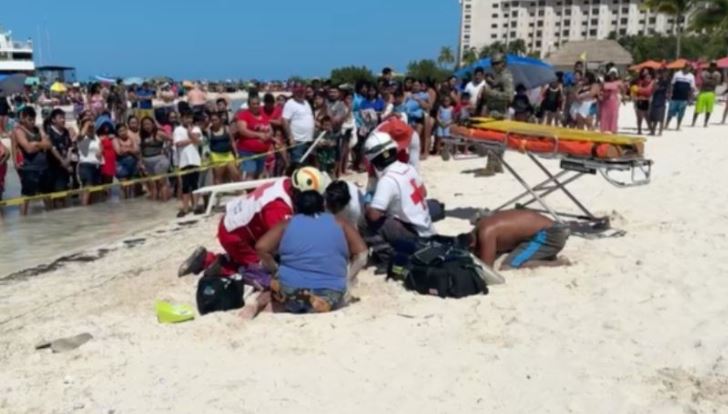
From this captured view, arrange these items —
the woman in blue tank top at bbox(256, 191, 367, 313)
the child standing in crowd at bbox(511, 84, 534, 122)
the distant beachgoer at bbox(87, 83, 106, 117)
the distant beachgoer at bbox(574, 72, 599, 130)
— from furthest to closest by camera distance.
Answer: the distant beachgoer at bbox(87, 83, 106, 117)
the distant beachgoer at bbox(574, 72, 599, 130)
the child standing in crowd at bbox(511, 84, 534, 122)
the woman in blue tank top at bbox(256, 191, 367, 313)

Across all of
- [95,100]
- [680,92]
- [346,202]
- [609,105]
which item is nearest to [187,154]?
[346,202]

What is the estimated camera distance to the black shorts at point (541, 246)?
5.82 metres

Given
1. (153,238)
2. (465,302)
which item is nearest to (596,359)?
(465,302)

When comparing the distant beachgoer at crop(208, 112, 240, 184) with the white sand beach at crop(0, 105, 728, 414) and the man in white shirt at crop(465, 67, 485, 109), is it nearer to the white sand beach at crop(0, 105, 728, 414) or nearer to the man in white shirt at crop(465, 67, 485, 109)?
the white sand beach at crop(0, 105, 728, 414)

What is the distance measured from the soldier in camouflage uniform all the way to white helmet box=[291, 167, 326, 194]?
617 centimetres

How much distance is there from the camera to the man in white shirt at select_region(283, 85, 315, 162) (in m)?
10.0

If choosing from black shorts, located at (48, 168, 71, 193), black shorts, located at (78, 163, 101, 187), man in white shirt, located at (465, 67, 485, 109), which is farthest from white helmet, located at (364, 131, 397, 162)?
man in white shirt, located at (465, 67, 485, 109)

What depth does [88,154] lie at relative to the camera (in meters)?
9.82

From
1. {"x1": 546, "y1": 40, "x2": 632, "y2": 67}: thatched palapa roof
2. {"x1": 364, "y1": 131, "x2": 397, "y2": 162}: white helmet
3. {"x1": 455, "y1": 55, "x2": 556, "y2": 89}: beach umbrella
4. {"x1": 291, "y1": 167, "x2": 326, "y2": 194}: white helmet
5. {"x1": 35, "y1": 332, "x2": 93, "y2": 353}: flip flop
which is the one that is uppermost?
{"x1": 546, "y1": 40, "x2": 632, "y2": 67}: thatched palapa roof

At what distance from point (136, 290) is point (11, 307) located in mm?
989

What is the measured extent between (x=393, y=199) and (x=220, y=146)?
4619mm

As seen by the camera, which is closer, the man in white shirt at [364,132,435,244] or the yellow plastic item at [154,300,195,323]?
the yellow plastic item at [154,300,195,323]

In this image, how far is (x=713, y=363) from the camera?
158 inches

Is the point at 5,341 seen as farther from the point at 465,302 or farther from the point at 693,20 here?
the point at 693,20
